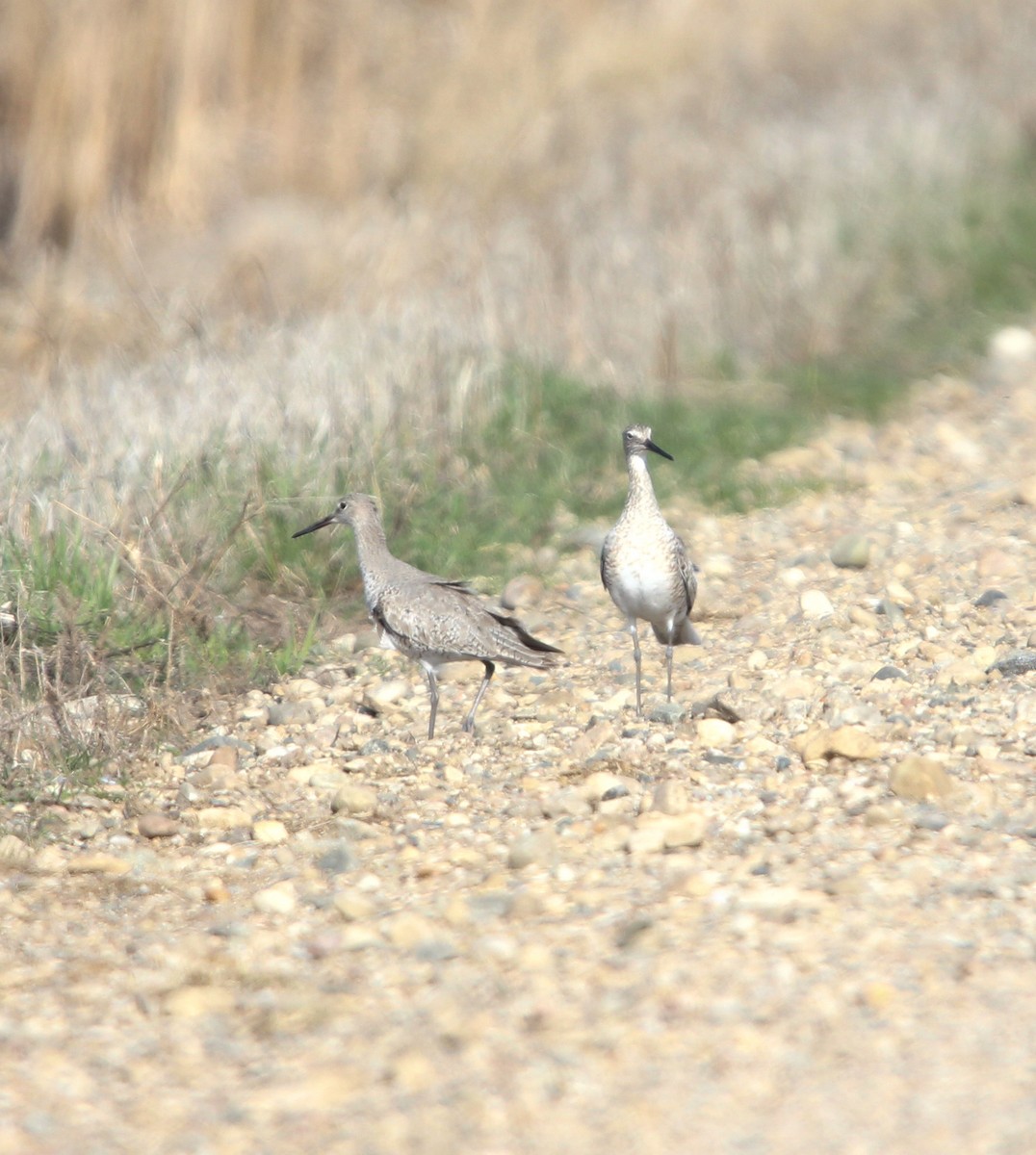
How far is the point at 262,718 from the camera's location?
5.89m

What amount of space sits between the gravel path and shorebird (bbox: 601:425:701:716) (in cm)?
25

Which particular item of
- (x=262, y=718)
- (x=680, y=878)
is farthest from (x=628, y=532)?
(x=680, y=878)

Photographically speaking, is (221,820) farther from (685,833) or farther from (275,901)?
(685,833)

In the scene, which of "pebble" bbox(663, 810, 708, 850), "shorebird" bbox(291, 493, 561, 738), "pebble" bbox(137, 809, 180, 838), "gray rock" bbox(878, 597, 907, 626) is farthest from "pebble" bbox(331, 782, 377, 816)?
"gray rock" bbox(878, 597, 907, 626)

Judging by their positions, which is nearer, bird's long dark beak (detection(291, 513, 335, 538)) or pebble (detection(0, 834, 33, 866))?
pebble (detection(0, 834, 33, 866))

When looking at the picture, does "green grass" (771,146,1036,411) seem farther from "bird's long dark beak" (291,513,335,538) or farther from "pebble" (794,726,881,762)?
"pebble" (794,726,881,762)

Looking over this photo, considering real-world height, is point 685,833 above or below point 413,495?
below

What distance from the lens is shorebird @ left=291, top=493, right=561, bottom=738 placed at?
226 inches

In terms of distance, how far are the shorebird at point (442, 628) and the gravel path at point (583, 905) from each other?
207 mm

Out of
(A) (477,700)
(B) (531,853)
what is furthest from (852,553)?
(B) (531,853)

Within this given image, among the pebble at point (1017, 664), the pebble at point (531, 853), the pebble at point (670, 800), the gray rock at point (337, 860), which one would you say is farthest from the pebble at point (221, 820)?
the pebble at point (1017, 664)

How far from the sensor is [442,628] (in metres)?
5.73

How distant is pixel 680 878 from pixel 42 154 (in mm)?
8349

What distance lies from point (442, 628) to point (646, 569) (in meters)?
0.72
